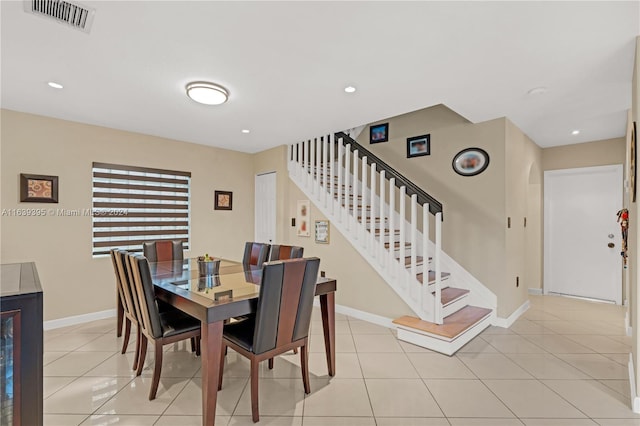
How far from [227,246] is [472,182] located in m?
3.77

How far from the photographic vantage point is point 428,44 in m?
2.03

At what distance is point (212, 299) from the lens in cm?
188

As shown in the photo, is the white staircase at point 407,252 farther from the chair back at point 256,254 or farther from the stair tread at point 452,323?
→ the chair back at point 256,254

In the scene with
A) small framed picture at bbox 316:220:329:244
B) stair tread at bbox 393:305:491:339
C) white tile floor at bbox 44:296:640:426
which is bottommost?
white tile floor at bbox 44:296:640:426

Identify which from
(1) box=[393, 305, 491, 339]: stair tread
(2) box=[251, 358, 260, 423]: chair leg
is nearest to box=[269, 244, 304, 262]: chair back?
(2) box=[251, 358, 260, 423]: chair leg

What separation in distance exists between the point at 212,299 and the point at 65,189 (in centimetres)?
302

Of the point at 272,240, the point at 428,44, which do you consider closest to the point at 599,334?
the point at 428,44

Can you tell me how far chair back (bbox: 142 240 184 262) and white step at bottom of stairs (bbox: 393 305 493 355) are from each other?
8.52ft

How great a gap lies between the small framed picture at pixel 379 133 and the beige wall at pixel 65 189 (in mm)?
2846

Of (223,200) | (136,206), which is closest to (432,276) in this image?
(223,200)

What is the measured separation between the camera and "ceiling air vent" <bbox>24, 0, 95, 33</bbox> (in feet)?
5.51

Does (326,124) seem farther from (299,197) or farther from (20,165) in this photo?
(20,165)

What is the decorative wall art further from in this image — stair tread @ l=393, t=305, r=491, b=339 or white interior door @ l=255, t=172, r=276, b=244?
stair tread @ l=393, t=305, r=491, b=339

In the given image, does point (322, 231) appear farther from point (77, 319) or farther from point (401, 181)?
point (77, 319)
